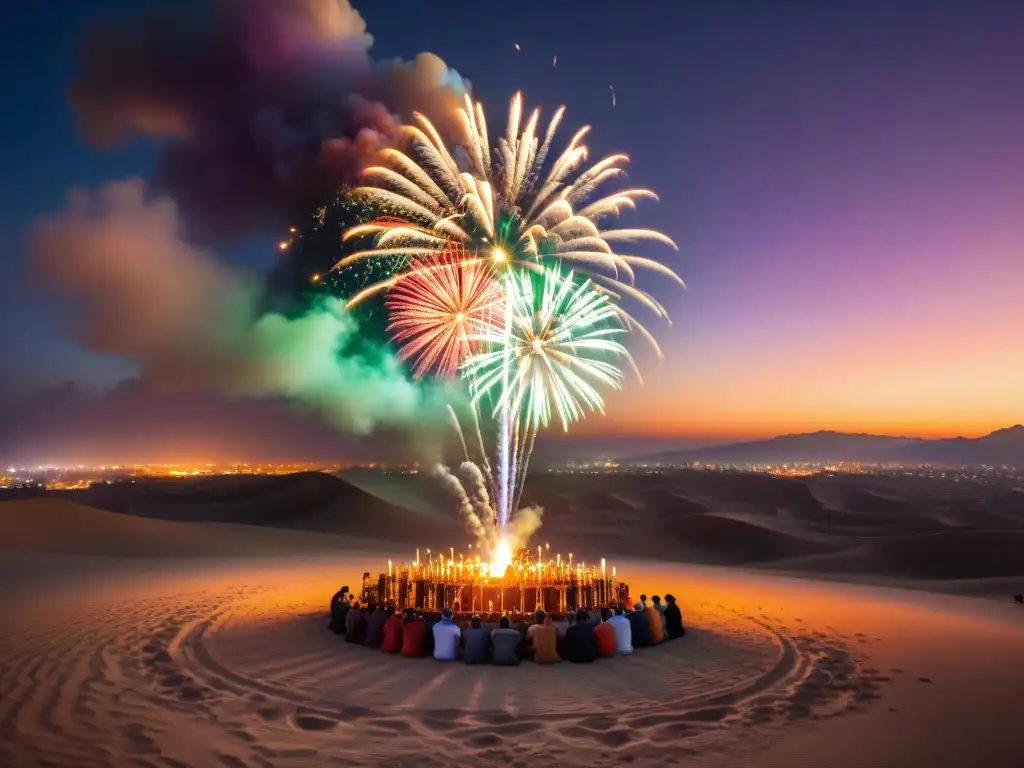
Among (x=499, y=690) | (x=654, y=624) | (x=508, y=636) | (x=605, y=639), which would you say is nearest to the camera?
(x=499, y=690)

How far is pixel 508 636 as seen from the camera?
1288cm

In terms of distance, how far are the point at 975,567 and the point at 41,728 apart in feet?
112

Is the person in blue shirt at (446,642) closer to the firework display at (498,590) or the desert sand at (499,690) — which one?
the desert sand at (499,690)

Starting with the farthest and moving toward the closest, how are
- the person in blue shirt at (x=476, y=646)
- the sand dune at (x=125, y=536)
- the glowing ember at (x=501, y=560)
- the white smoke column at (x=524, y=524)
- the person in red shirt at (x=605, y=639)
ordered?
the white smoke column at (x=524, y=524) < the sand dune at (x=125, y=536) < the glowing ember at (x=501, y=560) < the person in red shirt at (x=605, y=639) < the person in blue shirt at (x=476, y=646)

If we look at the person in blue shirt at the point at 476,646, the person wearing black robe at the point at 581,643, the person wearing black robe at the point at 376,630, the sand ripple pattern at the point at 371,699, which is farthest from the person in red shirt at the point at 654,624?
the person wearing black robe at the point at 376,630

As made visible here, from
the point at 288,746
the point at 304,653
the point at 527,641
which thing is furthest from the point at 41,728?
A: the point at 527,641

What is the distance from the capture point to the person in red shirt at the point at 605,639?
44.0ft

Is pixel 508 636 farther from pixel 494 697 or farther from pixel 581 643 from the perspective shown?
pixel 494 697

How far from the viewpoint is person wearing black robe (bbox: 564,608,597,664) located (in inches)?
515

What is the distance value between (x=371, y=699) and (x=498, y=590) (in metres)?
4.69

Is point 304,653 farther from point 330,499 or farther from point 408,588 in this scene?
point 330,499

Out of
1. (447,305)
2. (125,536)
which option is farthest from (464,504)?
(447,305)

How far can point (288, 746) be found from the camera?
888 centimetres

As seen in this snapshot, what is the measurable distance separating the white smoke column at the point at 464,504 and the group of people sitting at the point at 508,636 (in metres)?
14.0
